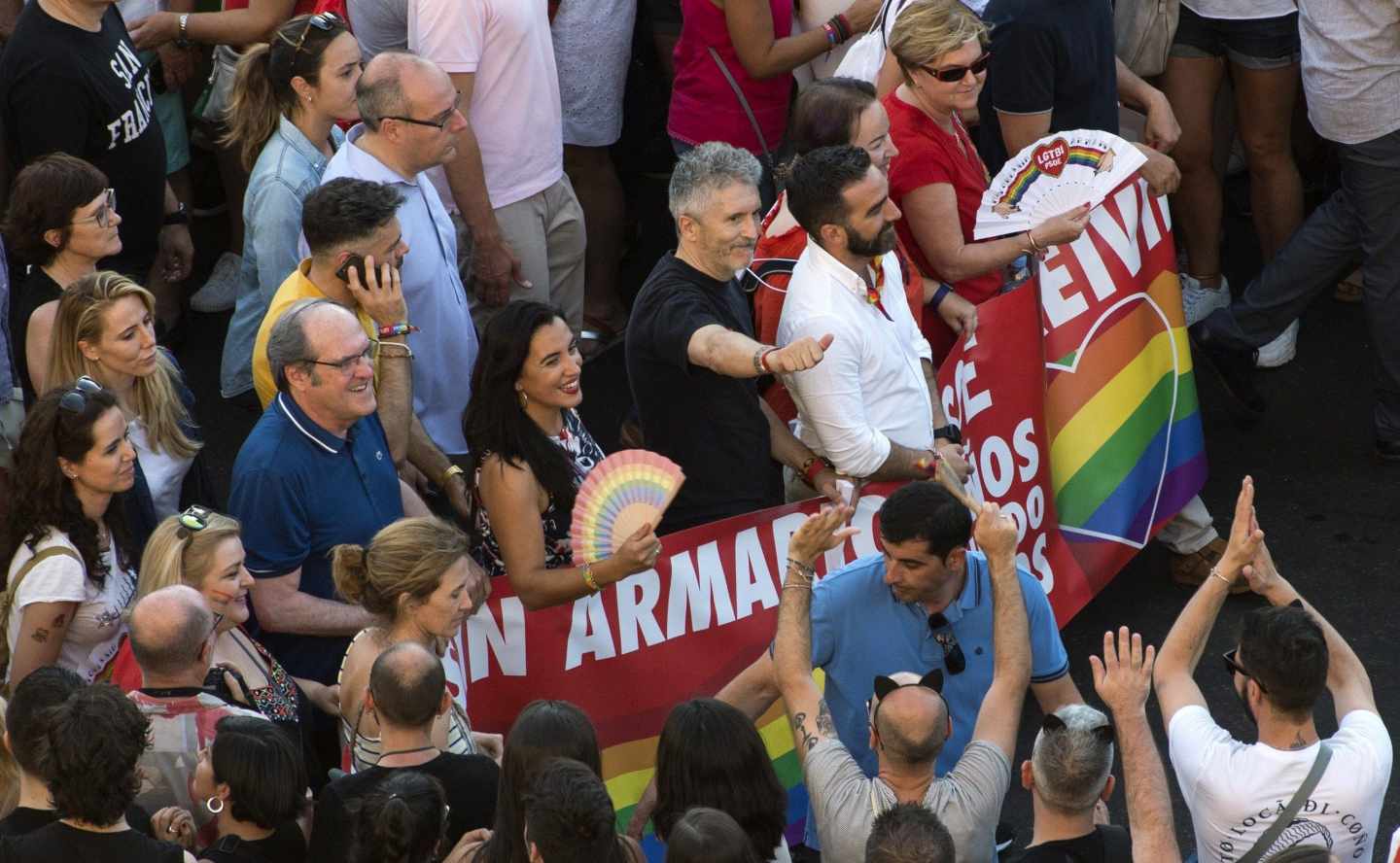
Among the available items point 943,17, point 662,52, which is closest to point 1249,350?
point 943,17

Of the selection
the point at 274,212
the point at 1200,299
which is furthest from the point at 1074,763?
the point at 1200,299

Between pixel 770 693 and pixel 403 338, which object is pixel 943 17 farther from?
pixel 770 693

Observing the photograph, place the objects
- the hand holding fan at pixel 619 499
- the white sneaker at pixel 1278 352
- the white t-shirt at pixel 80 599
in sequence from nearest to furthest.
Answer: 1. the white t-shirt at pixel 80 599
2. the hand holding fan at pixel 619 499
3. the white sneaker at pixel 1278 352

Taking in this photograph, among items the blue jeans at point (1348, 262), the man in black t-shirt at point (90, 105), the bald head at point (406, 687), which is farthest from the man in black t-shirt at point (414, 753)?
the blue jeans at point (1348, 262)

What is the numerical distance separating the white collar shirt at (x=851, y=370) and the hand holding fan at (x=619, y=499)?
1.72 feet

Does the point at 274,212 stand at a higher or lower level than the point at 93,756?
lower

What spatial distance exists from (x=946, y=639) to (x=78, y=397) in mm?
2267

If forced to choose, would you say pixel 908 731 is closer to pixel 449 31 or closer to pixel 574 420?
pixel 574 420

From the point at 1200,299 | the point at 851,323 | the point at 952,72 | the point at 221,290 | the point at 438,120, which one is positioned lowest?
the point at 1200,299

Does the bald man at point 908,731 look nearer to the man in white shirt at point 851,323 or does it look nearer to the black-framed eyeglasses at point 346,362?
the man in white shirt at point 851,323

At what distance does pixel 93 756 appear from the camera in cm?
385

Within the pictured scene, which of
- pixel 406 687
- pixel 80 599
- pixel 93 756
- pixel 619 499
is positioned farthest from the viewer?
pixel 619 499

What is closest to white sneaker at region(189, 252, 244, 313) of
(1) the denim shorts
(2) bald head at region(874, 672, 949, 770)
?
(1) the denim shorts

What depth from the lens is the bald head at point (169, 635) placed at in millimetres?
4383
